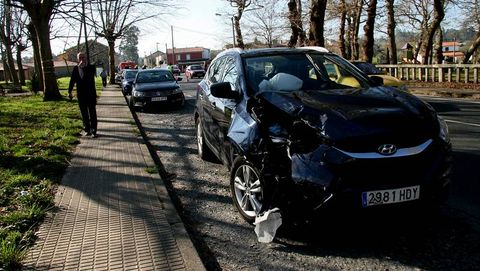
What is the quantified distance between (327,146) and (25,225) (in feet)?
9.95

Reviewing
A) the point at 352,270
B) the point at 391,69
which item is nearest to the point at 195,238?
the point at 352,270

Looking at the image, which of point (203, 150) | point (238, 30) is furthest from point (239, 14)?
point (203, 150)

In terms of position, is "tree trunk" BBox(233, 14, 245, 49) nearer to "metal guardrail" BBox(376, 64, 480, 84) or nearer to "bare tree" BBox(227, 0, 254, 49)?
"bare tree" BBox(227, 0, 254, 49)

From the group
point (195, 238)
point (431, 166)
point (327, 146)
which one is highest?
point (327, 146)

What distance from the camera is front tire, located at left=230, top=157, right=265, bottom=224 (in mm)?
3887

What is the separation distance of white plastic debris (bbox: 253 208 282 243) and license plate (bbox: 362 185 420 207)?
0.71 meters

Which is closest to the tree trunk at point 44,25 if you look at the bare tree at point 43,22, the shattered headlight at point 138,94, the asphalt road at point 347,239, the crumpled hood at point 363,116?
the bare tree at point 43,22

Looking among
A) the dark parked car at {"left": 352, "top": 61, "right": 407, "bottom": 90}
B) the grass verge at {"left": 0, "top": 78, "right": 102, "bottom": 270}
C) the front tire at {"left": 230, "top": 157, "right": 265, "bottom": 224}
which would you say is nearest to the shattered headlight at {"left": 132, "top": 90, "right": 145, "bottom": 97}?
the grass verge at {"left": 0, "top": 78, "right": 102, "bottom": 270}

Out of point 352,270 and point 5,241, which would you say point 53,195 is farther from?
point 352,270

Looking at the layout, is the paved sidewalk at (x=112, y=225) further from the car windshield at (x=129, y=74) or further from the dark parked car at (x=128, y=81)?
the car windshield at (x=129, y=74)

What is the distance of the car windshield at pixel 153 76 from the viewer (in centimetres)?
1666

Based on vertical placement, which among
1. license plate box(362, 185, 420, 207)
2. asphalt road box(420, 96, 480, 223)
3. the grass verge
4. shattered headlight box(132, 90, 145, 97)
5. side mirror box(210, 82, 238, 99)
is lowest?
asphalt road box(420, 96, 480, 223)

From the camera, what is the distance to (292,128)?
Result: 3.62 m

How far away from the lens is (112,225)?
13.5ft
